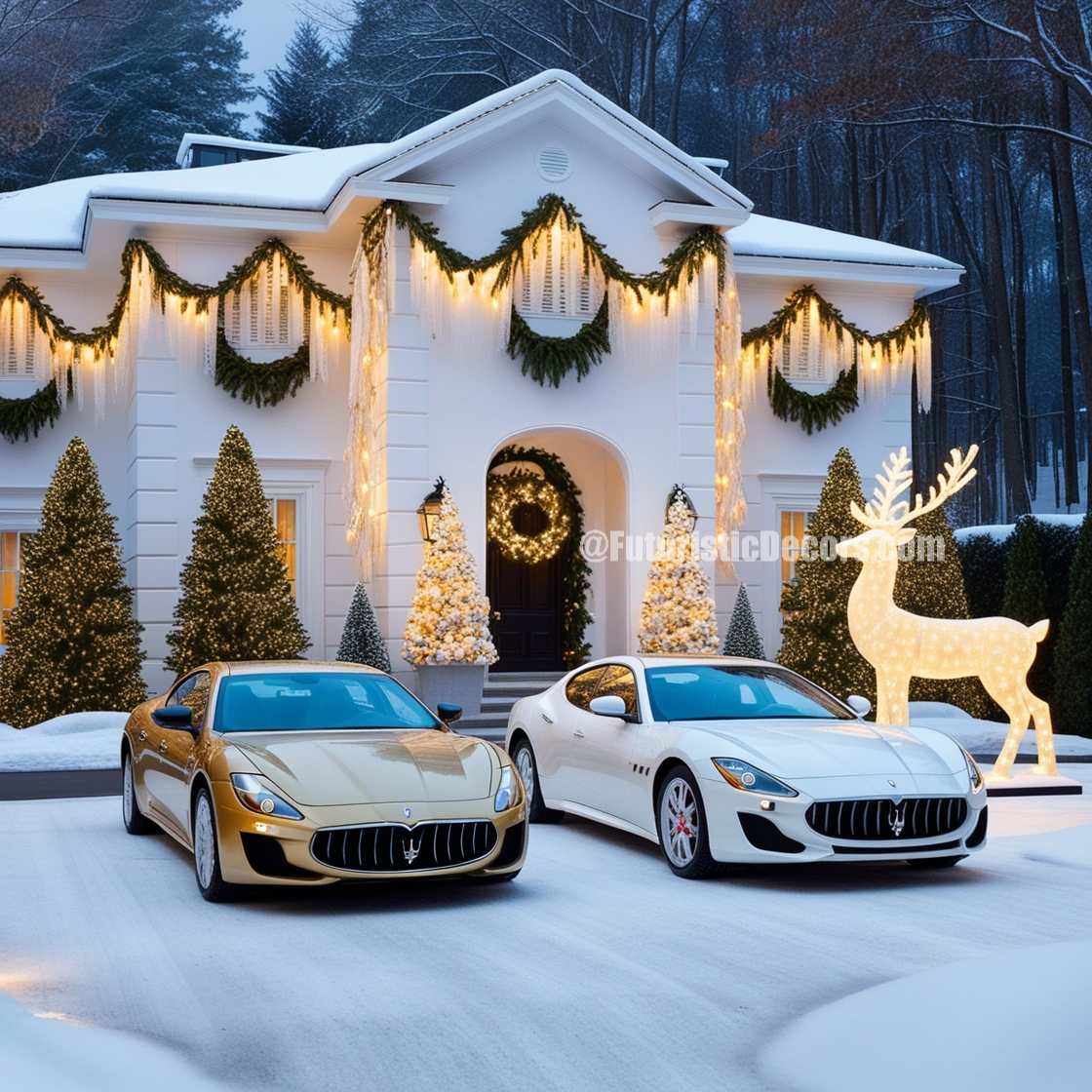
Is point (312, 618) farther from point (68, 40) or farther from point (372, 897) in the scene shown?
point (68, 40)

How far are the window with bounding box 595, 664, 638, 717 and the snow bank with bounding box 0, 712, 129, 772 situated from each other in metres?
7.19

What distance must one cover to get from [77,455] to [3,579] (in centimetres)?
363

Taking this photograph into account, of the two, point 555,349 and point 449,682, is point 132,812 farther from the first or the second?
point 555,349

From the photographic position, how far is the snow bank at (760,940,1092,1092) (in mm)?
4605

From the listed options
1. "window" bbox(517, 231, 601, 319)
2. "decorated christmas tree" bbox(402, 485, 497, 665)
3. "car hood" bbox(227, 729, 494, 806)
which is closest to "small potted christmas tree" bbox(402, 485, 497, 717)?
"decorated christmas tree" bbox(402, 485, 497, 665)

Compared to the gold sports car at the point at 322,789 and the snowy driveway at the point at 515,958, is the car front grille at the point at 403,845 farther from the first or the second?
the snowy driveway at the point at 515,958

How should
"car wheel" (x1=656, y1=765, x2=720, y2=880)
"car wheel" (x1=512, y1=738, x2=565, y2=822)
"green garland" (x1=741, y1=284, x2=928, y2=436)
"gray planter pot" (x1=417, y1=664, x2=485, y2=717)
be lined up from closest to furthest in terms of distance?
1. "car wheel" (x1=656, y1=765, x2=720, y2=880)
2. "car wheel" (x1=512, y1=738, x2=565, y2=822)
3. "gray planter pot" (x1=417, y1=664, x2=485, y2=717)
4. "green garland" (x1=741, y1=284, x2=928, y2=436)

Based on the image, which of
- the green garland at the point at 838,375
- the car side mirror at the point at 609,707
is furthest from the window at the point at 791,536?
the car side mirror at the point at 609,707

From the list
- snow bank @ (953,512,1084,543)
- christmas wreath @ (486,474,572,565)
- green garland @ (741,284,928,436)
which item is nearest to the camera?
snow bank @ (953,512,1084,543)

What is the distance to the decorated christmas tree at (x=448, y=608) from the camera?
18781mm

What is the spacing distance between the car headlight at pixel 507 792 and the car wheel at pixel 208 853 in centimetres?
147

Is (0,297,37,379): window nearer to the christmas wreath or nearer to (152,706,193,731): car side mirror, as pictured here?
the christmas wreath

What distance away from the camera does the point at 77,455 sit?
19094mm

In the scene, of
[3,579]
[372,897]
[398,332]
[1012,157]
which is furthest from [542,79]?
[1012,157]
